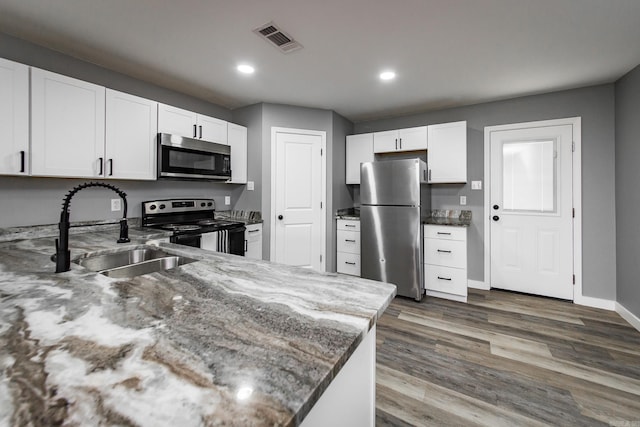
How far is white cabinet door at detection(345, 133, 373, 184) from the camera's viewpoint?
395 centimetres

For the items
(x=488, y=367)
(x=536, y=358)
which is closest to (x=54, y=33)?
(x=488, y=367)

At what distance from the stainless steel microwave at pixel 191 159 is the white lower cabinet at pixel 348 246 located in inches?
64.6

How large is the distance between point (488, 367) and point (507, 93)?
289 cm

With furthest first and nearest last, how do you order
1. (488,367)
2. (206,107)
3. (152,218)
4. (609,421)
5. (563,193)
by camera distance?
(206,107) → (563,193) → (152,218) → (488,367) → (609,421)

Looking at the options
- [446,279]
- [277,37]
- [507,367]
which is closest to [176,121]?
[277,37]

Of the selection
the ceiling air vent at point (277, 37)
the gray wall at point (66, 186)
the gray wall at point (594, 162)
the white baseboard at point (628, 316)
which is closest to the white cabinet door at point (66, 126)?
the gray wall at point (66, 186)

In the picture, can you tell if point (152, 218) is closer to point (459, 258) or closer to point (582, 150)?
point (459, 258)

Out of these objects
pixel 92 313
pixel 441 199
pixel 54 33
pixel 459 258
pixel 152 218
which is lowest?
pixel 459 258

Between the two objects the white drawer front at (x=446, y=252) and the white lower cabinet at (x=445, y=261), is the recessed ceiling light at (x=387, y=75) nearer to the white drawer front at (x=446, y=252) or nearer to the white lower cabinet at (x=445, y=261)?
the white lower cabinet at (x=445, y=261)

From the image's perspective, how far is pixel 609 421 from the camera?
1488 mm

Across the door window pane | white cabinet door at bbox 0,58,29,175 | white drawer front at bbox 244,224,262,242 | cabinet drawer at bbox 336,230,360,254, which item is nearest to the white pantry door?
the door window pane

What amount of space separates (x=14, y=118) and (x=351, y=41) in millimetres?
2405

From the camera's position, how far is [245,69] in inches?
103

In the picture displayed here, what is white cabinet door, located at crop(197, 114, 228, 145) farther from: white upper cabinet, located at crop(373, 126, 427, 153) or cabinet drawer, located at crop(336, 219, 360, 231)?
white upper cabinet, located at crop(373, 126, 427, 153)
